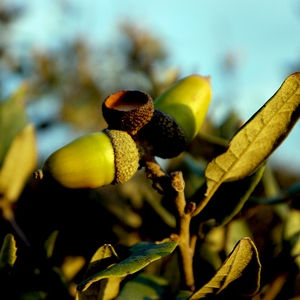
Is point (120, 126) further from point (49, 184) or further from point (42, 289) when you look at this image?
point (42, 289)

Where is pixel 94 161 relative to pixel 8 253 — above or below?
above

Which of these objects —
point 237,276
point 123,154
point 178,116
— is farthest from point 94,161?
point 237,276

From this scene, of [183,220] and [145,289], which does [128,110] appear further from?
[145,289]

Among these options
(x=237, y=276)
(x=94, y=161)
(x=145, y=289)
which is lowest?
(x=145, y=289)

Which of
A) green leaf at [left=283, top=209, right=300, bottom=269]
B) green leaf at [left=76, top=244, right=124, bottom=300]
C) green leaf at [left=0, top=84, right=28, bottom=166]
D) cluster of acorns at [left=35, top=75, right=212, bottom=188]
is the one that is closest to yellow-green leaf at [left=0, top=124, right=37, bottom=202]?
green leaf at [left=0, top=84, right=28, bottom=166]

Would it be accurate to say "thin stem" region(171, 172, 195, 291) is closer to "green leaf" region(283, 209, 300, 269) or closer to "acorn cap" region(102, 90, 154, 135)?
"acorn cap" region(102, 90, 154, 135)

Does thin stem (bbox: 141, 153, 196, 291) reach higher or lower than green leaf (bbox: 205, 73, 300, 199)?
lower

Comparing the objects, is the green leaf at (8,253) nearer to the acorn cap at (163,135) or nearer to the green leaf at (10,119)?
the acorn cap at (163,135)
